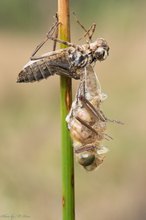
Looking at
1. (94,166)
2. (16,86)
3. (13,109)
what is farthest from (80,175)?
(94,166)

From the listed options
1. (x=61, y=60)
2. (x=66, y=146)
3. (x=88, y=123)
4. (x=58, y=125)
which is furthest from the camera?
(x=58, y=125)

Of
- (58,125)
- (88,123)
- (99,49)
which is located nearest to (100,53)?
(99,49)

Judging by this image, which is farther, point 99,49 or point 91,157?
point 99,49

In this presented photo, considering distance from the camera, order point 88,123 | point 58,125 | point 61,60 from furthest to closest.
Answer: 1. point 58,125
2. point 61,60
3. point 88,123

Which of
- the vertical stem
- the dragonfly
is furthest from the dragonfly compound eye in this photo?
the vertical stem

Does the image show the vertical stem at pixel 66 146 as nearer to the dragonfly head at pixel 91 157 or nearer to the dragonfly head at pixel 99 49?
the dragonfly head at pixel 91 157

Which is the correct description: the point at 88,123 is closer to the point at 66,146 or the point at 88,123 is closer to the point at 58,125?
the point at 66,146

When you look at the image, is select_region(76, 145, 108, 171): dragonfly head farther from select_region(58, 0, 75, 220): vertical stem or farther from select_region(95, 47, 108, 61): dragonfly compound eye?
select_region(95, 47, 108, 61): dragonfly compound eye
